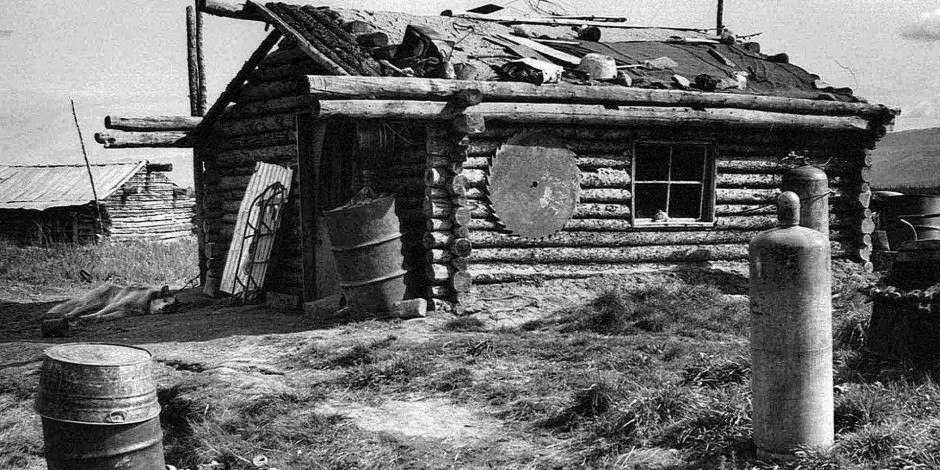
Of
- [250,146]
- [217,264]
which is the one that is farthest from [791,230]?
[217,264]

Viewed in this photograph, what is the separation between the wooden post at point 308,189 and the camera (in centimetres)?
1160

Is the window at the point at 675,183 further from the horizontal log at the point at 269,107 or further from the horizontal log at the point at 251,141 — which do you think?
the horizontal log at the point at 251,141

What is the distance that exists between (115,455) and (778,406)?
3541mm

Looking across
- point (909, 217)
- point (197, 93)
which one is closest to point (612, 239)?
point (909, 217)

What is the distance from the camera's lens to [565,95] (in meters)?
10.3

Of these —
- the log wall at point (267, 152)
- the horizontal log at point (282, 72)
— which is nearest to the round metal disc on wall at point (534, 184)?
the log wall at point (267, 152)

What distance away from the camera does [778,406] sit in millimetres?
4500

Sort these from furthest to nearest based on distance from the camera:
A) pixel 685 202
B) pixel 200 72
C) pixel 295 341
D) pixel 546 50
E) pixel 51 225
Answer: pixel 51 225 < pixel 200 72 < pixel 685 202 < pixel 546 50 < pixel 295 341

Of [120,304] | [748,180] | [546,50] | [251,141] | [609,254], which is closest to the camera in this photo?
[609,254]

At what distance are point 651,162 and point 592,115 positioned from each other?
2665 mm

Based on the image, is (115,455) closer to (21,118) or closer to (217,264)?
(217,264)

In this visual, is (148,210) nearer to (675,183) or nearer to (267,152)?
(267,152)

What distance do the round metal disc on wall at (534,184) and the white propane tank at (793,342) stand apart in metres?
5.79

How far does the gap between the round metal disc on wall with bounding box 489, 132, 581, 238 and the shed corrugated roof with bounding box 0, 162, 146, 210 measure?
1716 centimetres
